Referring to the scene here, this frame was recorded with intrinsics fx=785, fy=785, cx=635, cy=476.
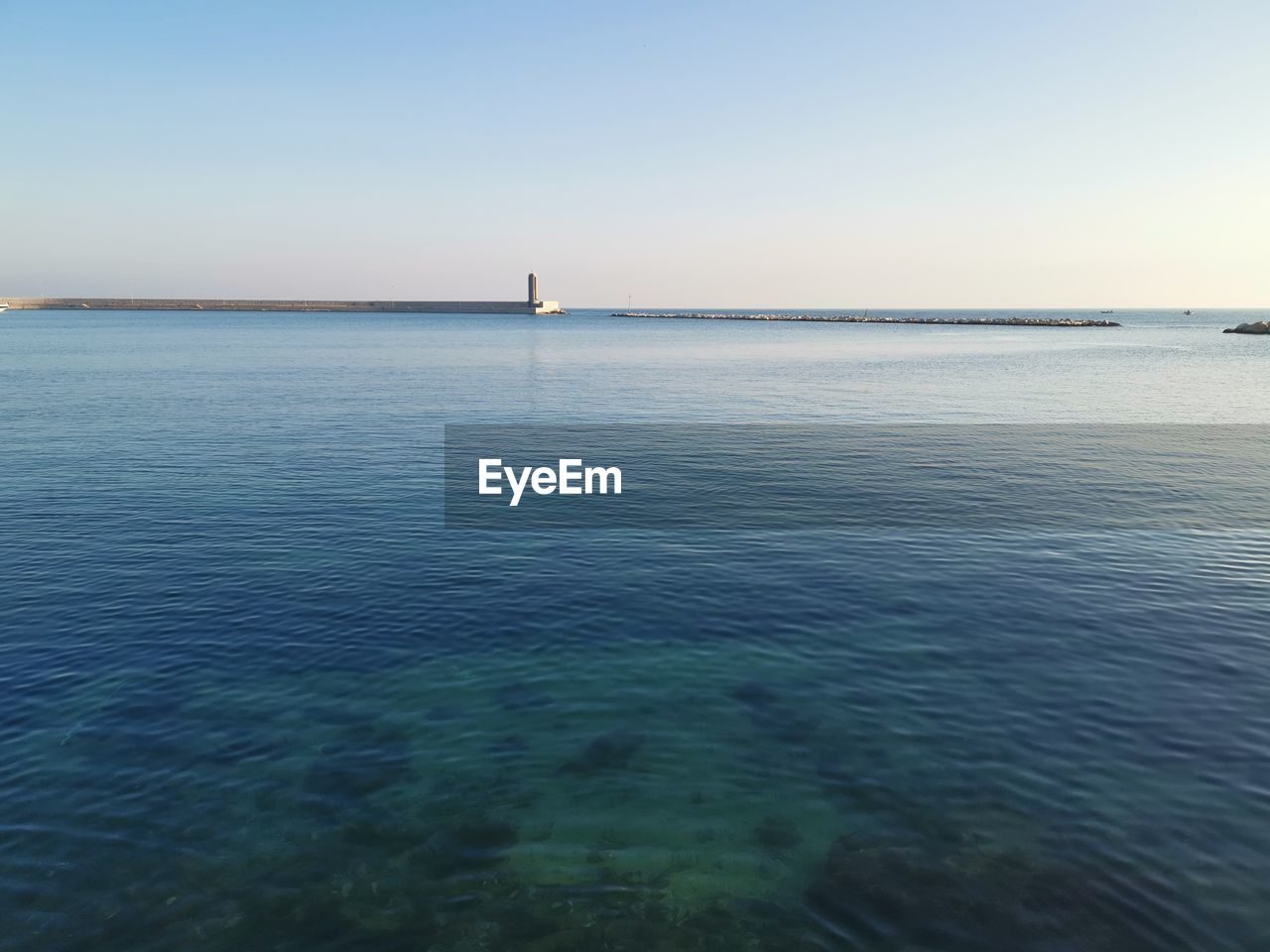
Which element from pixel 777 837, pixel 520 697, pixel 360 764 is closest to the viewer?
pixel 777 837

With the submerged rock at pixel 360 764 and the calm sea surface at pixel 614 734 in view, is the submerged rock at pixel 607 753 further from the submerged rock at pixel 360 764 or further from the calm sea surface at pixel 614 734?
the submerged rock at pixel 360 764

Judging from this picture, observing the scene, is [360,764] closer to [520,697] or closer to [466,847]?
[466,847]

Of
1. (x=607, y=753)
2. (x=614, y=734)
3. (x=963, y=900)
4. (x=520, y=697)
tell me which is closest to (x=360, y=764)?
(x=520, y=697)

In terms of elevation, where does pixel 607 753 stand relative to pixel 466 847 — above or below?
above

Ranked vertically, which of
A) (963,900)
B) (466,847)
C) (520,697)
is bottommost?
(466,847)

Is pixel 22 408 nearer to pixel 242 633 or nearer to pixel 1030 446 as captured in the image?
pixel 242 633

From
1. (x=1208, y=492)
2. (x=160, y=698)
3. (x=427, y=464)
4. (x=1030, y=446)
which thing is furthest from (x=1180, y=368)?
(x=160, y=698)

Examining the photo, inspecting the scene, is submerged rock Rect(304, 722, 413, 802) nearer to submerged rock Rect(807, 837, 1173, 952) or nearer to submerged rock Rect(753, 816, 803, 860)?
submerged rock Rect(753, 816, 803, 860)

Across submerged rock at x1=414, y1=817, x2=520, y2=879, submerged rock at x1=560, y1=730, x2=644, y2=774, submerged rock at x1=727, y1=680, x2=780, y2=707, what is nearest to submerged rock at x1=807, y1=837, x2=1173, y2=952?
submerged rock at x1=560, y1=730, x2=644, y2=774

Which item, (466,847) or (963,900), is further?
(466,847)
